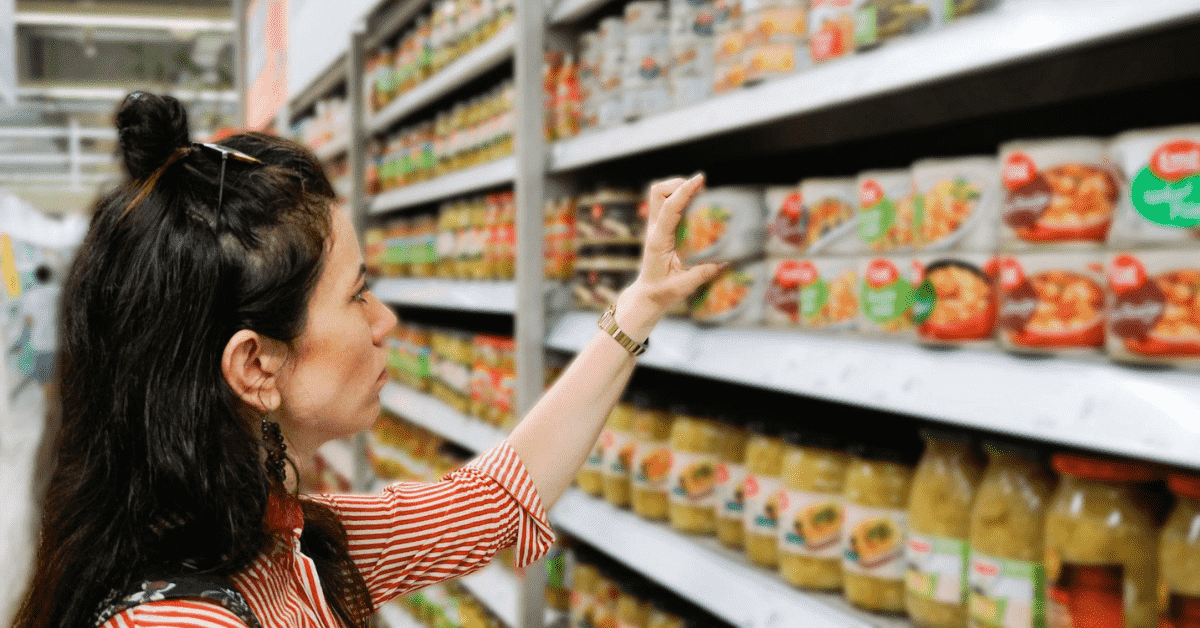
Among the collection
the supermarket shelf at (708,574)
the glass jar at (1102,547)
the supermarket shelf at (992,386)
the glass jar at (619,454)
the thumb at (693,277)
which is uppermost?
the thumb at (693,277)

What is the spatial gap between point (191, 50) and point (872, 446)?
21.3 ft

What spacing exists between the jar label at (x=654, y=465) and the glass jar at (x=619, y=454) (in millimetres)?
70

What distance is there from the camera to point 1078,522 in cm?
97

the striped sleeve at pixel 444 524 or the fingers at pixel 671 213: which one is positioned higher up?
the fingers at pixel 671 213

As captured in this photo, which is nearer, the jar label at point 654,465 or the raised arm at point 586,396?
the raised arm at point 586,396

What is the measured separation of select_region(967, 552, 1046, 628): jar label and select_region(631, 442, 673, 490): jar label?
715 millimetres

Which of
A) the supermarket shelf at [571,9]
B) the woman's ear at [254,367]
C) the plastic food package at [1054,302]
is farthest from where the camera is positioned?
the supermarket shelf at [571,9]

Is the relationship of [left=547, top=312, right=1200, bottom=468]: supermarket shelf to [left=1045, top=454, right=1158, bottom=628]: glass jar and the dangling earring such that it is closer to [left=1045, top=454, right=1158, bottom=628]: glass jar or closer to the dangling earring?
[left=1045, top=454, right=1158, bottom=628]: glass jar

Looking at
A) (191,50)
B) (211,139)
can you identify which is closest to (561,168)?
(211,139)

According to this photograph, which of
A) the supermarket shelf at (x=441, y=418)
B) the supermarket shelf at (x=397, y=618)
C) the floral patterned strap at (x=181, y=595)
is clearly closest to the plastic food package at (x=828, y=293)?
the floral patterned strap at (x=181, y=595)

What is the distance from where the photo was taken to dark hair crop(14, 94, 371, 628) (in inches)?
31.1

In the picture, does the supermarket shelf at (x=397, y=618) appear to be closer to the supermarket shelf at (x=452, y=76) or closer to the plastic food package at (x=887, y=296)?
the supermarket shelf at (x=452, y=76)

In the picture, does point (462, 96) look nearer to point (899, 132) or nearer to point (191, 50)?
point (899, 132)

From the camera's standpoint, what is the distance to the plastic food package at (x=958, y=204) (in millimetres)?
1063
